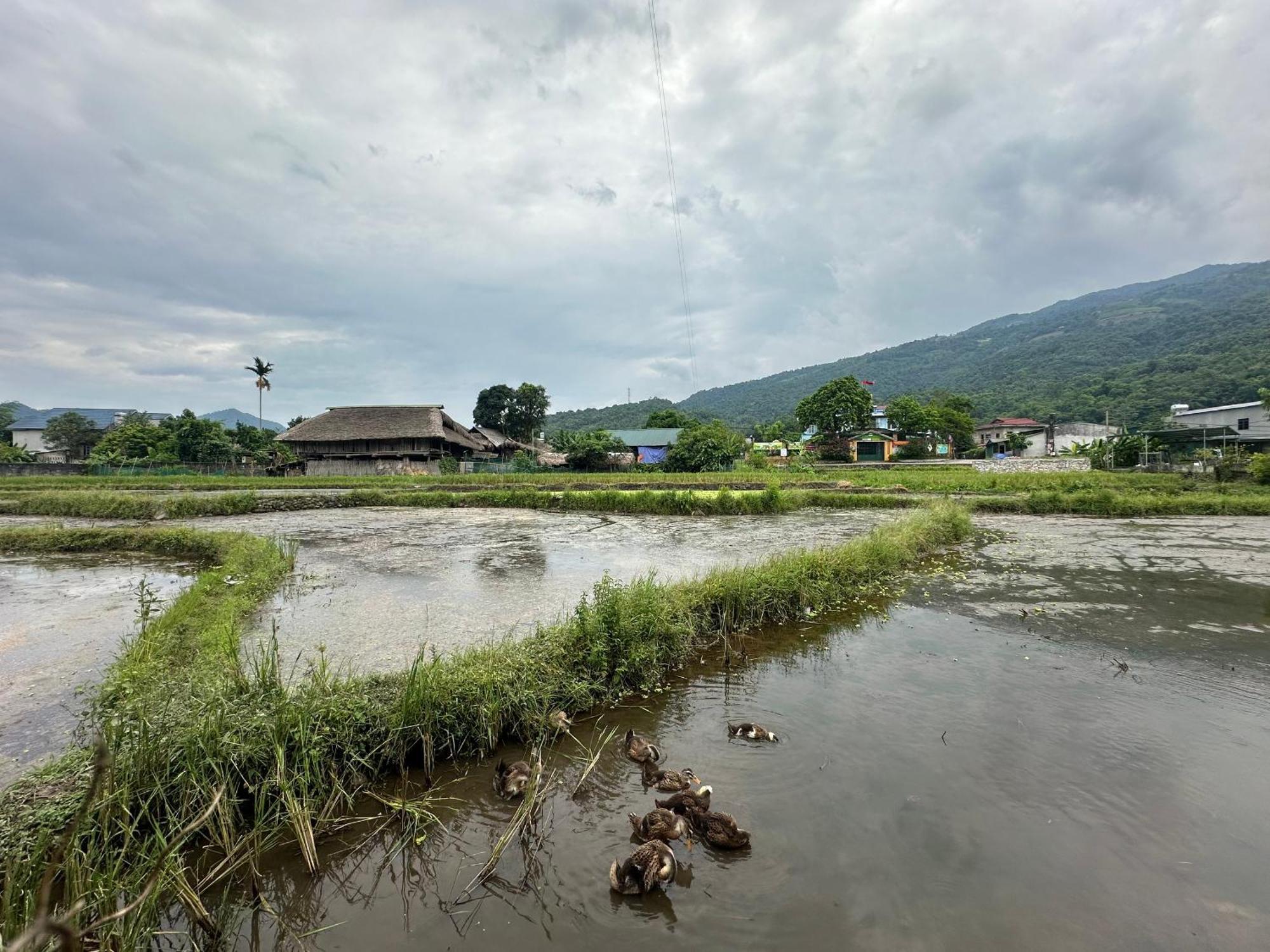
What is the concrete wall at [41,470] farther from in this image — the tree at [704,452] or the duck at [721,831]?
the duck at [721,831]

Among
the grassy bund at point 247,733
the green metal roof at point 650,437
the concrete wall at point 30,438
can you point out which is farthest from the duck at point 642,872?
the concrete wall at point 30,438

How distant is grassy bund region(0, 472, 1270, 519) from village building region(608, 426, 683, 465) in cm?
2388

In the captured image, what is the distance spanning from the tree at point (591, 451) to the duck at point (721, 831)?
129ft

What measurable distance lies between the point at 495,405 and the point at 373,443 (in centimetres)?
1677

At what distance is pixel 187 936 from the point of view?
9.82ft

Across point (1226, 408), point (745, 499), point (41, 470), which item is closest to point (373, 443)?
point (41, 470)

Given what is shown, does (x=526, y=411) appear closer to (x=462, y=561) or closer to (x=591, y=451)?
(x=591, y=451)

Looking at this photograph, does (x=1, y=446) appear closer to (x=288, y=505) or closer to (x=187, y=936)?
(x=288, y=505)

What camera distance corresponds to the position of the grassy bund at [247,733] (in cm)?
294

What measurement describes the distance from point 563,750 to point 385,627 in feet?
11.7

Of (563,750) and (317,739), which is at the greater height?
(317,739)

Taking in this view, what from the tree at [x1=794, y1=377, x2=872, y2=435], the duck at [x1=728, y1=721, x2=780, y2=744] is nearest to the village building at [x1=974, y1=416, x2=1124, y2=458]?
the tree at [x1=794, y1=377, x2=872, y2=435]

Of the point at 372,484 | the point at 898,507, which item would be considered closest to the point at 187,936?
the point at 898,507

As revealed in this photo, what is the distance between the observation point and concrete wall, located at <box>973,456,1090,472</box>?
108ft
